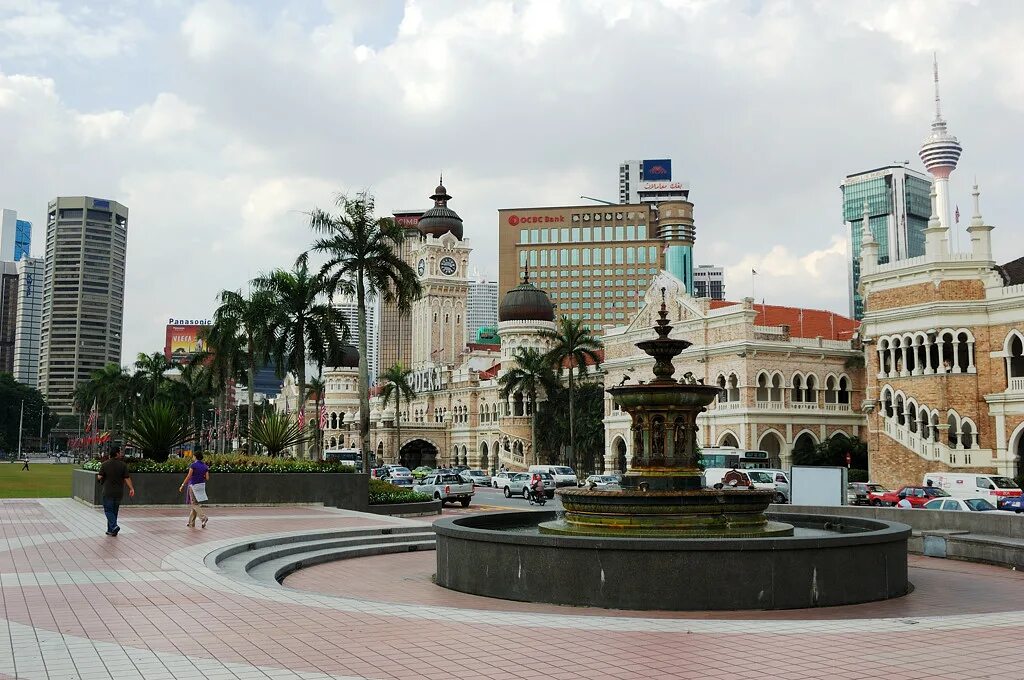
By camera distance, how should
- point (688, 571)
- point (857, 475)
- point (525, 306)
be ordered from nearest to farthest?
point (688, 571) < point (857, 475) < point (525, 306)

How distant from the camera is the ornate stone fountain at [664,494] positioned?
1531 cm

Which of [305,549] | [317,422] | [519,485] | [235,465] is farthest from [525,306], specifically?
[305,549]

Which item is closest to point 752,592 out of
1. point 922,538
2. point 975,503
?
point 922,538

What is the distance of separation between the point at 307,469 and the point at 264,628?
22.1 meters

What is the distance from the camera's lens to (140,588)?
42.3 feet

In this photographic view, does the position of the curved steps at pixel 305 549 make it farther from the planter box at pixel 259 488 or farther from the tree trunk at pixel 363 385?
the tree trunk at pixel 363 385

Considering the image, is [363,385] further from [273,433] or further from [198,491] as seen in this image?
[198,491]

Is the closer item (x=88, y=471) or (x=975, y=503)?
(x=975, y=503)

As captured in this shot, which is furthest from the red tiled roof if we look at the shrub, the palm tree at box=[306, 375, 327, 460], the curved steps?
the curved steps

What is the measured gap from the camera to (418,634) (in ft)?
32.7

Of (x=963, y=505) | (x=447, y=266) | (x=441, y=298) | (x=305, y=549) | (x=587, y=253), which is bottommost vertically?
(x=305, y=549)

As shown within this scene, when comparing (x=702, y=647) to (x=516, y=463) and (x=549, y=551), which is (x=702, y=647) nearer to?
(x=549, y=551)

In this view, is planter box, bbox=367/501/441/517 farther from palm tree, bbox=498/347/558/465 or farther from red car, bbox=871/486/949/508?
palm tree, bbox=498/347/558/465

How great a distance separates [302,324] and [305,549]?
96.1 feet
